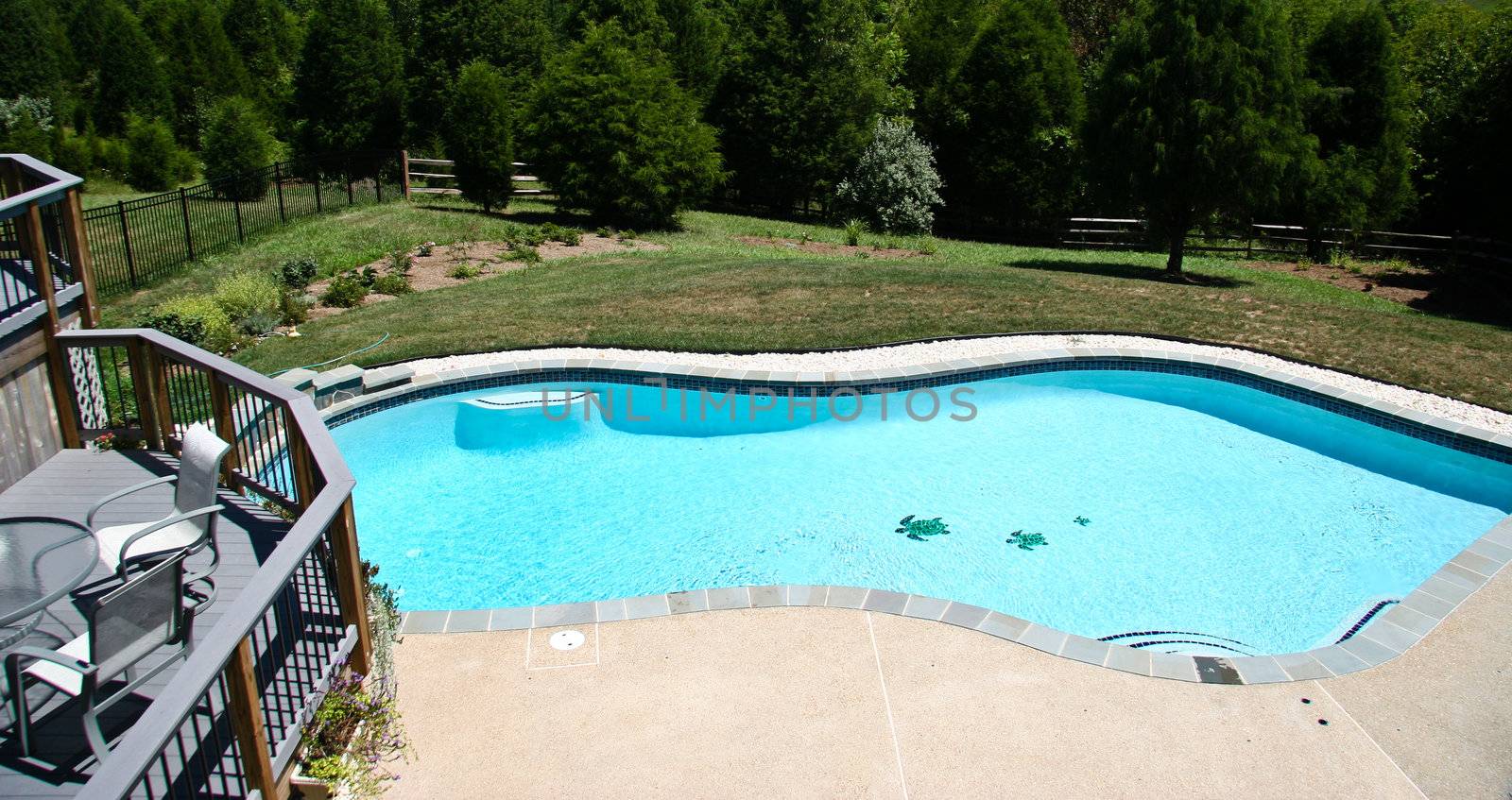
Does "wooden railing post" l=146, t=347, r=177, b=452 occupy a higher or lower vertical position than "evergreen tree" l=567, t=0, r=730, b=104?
lower

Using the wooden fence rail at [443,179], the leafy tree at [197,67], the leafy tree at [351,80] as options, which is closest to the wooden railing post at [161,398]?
the wooden fence rail at [443,179]

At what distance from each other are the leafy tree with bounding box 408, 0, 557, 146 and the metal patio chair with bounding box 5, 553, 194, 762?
90.8ft

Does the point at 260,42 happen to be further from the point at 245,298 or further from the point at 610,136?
the point at 245,298

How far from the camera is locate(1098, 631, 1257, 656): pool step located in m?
6.45

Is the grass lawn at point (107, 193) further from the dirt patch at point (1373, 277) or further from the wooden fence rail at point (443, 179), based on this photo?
the dirt patch at point (1373, 277)

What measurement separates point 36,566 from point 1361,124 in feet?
76.6

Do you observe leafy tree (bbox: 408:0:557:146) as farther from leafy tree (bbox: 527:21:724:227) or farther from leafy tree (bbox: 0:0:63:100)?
leafy tree (bbox: 0:0:63:100)

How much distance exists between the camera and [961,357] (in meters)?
11.2

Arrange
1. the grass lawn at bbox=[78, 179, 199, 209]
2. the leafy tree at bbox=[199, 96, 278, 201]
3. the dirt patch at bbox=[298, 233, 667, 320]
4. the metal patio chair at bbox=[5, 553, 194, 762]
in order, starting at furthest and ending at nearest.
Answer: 1. the leafy tree at bbox=[199, 96, 278, 201]
2. the grass lawn at bbox=[78, 179, 199, 209]
3. the dirt patch at bbox=[298, 233, 667, 320]
4. the metal patio chair at bbox=[5, 553, 194, 762]

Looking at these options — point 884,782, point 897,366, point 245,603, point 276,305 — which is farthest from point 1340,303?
point 245,603

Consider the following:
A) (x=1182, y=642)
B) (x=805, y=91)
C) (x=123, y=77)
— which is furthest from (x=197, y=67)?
(x=1182, y=642)

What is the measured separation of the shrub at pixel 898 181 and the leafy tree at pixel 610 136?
5.30 metres

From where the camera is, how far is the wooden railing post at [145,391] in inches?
230

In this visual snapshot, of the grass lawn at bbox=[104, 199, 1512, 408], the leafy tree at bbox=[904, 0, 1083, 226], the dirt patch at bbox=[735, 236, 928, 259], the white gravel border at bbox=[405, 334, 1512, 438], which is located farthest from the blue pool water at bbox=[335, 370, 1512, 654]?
the leafy tree at bbox=[904, 0, 1083, 226]
